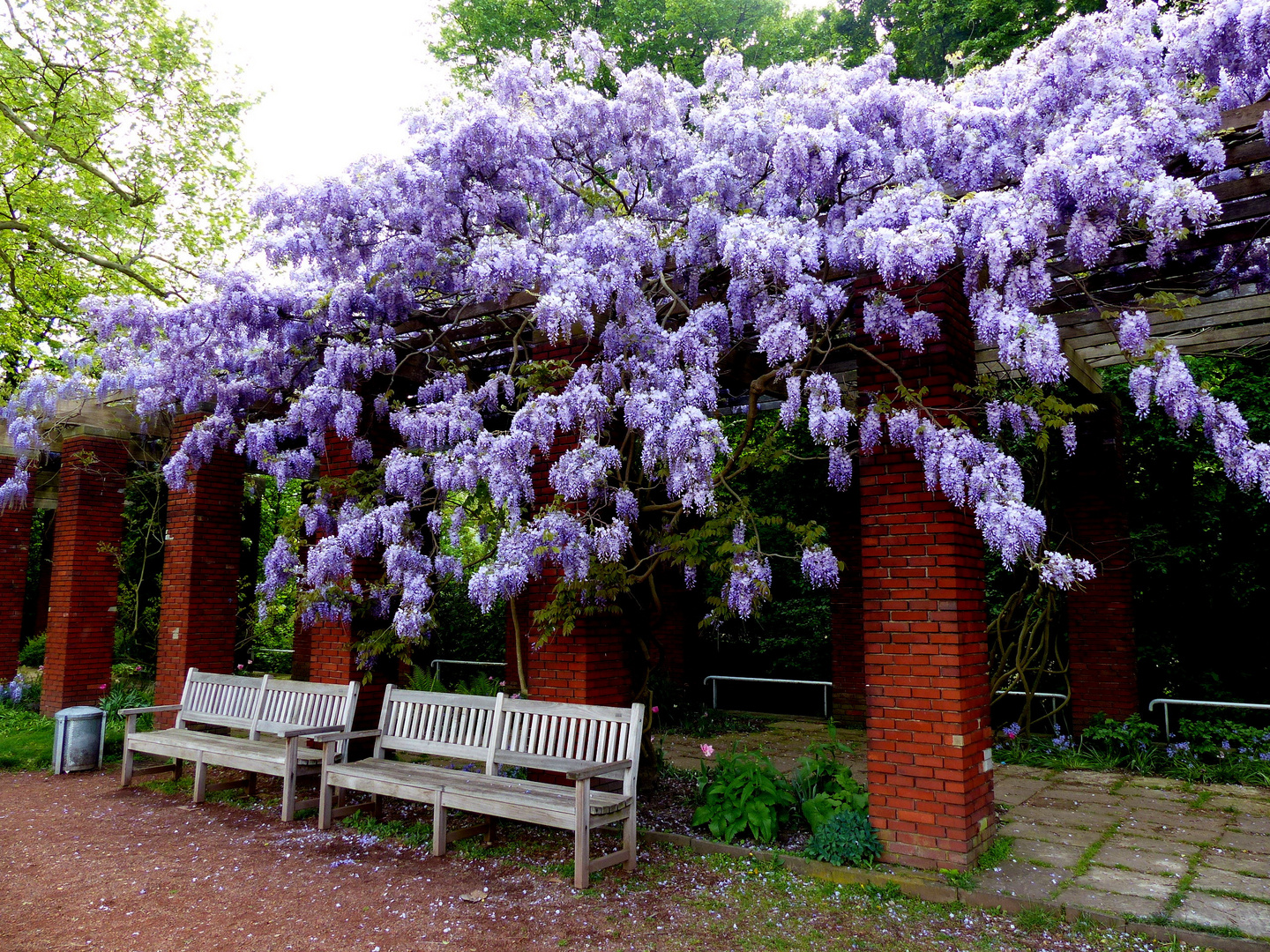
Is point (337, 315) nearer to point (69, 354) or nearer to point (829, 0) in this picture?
point (69, 354)

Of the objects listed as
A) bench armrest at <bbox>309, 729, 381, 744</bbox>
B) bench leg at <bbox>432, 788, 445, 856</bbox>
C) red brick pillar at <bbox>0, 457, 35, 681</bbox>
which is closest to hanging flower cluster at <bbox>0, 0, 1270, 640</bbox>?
bench armrest at <bbox>309, 729, 381, 744</bbox>

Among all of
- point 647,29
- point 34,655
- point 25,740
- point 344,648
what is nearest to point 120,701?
point 25,740

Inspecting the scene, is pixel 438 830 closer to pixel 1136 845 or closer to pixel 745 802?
pixel 745 802

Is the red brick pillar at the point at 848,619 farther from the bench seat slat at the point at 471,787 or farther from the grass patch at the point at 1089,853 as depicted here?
the bench seat slat at the point at 471,787

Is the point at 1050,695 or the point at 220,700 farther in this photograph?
the point at 1050,695

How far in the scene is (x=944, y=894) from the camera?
4.12 metres

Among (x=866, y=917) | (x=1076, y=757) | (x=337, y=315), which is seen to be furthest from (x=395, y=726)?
(x=1076, y=757)

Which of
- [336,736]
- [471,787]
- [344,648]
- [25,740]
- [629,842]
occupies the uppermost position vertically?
[344,648]

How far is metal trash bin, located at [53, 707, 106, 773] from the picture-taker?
7578mm

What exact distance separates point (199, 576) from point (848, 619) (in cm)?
716

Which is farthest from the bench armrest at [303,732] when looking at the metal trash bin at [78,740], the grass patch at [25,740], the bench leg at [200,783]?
the grass patch at [25,740]

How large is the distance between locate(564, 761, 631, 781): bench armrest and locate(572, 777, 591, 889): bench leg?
5 cm

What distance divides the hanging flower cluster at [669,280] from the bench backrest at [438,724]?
68cm

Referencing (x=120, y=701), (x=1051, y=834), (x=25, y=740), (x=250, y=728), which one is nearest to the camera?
(x=1051, y=834)
